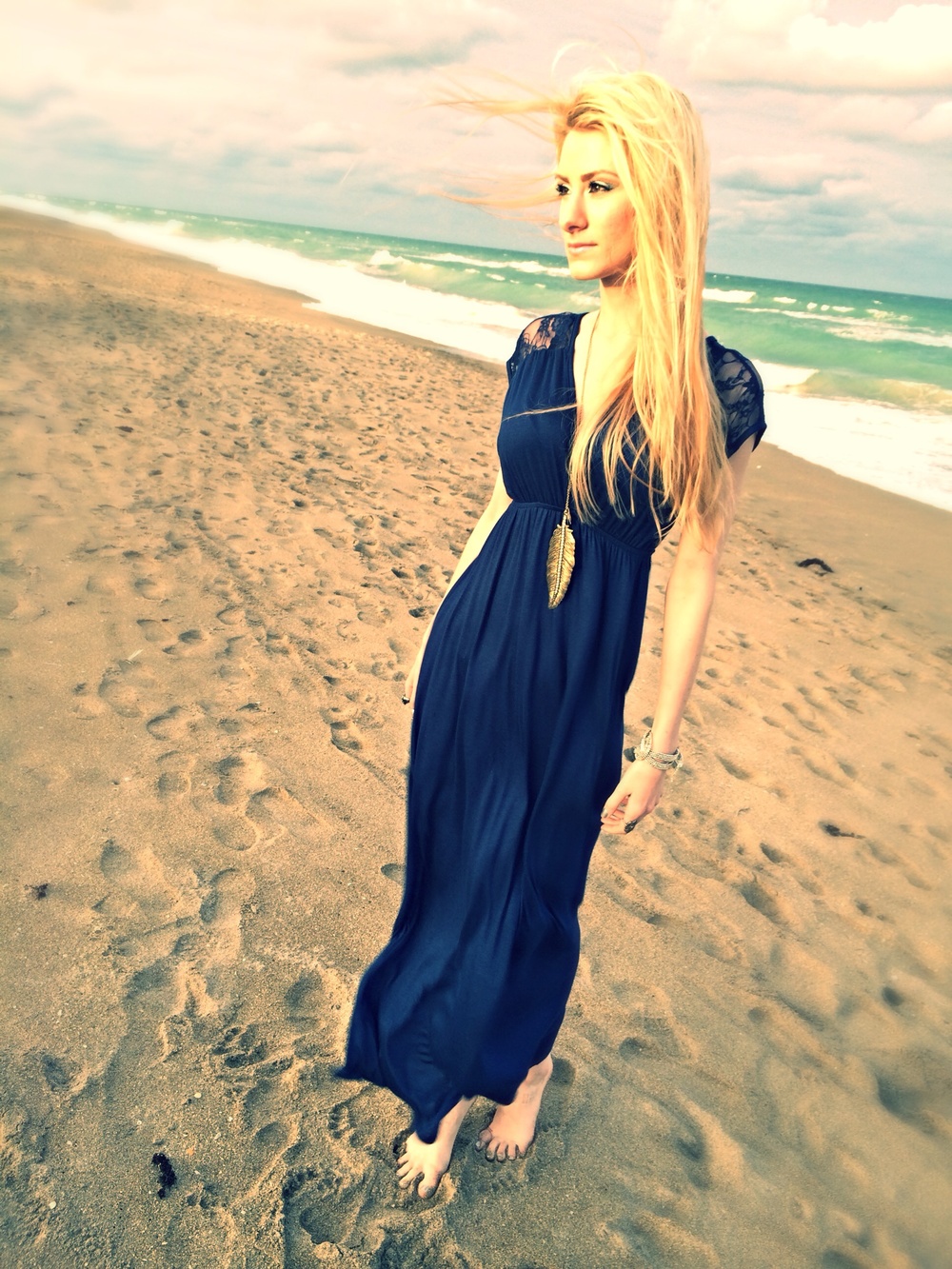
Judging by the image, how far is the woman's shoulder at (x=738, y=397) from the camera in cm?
160

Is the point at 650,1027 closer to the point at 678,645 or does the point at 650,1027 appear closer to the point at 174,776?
the point at 678,645

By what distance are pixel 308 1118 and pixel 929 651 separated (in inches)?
205

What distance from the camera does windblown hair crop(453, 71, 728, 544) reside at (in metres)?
1.49

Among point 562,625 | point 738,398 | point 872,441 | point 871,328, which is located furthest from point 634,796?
point 871,328

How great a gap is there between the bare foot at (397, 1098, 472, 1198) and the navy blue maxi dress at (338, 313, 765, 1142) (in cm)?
5

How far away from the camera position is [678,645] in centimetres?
169

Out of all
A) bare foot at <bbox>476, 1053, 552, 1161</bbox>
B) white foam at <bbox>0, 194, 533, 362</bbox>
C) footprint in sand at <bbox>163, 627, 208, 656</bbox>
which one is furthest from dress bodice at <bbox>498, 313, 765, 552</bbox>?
white foam at <bbox>0, 194, 533, 362</bbox>

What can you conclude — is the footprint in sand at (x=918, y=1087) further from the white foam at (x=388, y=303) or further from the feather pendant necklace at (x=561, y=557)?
the white foam at (x=388, y=303)

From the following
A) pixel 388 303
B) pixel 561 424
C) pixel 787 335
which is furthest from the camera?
pixel 787 335

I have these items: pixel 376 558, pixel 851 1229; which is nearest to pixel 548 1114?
pixel 851 1229

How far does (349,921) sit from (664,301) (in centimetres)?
198

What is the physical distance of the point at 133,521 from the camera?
5195 mm

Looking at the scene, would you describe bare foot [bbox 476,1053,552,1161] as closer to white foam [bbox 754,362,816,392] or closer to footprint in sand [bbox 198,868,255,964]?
footprint in sand [bbox 198,868,255,964]

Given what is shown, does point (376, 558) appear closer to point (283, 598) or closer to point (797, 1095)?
point (283, 598)
